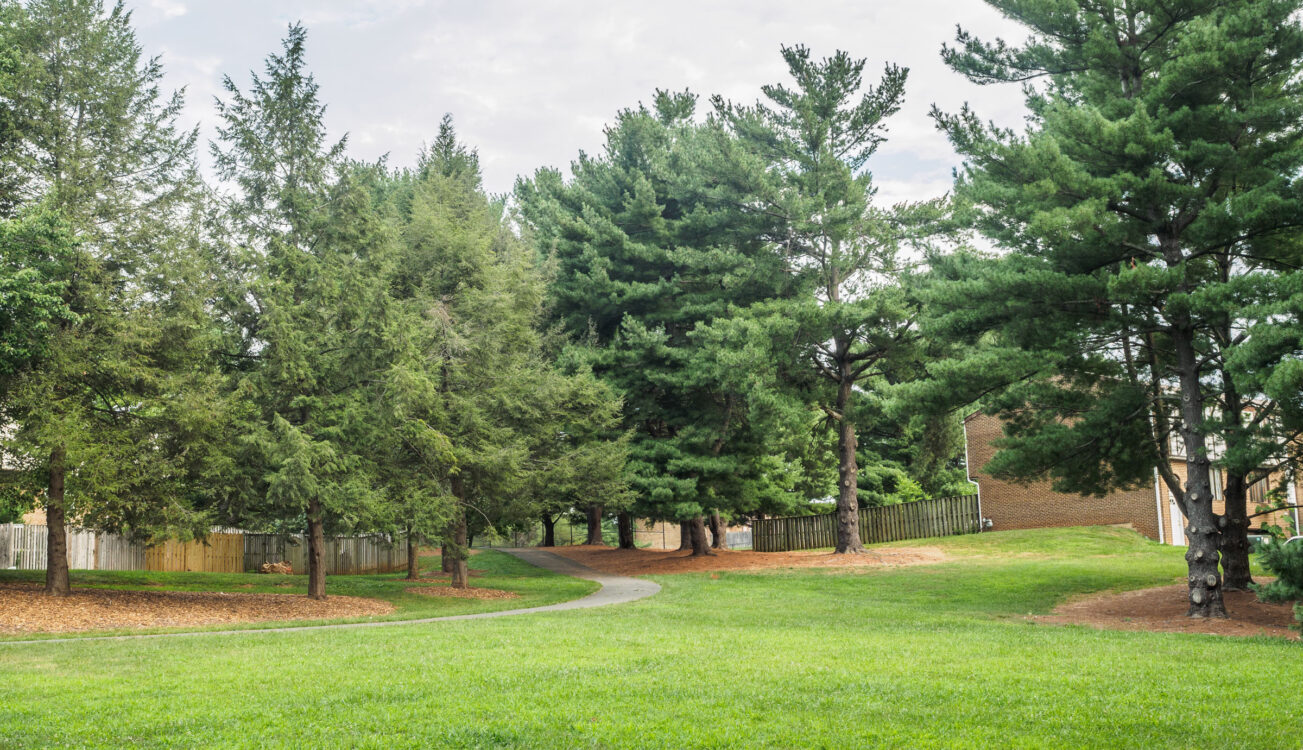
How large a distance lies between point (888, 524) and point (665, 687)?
3017cm

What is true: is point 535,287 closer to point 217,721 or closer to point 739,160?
point 739,160

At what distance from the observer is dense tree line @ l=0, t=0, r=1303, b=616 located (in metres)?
15.0

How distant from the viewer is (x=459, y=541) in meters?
24.1

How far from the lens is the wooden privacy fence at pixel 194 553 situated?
27406 mm

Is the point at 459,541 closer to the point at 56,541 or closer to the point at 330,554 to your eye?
the point at 56,541

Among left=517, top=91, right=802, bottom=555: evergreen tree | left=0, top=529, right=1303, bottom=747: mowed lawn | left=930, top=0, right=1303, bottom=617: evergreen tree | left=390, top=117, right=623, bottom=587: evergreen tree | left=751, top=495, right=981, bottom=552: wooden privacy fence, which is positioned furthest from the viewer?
left=751, top=495, right=981, bottom=552: wooden privacy fence

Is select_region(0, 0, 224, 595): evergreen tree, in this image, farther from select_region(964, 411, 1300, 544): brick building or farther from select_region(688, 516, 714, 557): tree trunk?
select_region(964, 411, 1300, 544): brick building

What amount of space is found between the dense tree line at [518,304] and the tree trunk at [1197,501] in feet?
0.15

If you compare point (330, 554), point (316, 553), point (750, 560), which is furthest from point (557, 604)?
point (330, 554)

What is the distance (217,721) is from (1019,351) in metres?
13.7

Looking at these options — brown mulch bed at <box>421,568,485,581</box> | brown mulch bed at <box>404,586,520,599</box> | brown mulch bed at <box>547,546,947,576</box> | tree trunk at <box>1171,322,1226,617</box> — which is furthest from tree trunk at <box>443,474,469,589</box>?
tree trunk at <box>1171,322,1226,617</box>

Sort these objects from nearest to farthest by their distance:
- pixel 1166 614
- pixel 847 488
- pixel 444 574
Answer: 1. pixel 1166 614
2. pixel 847 488
3. pixel 444 574

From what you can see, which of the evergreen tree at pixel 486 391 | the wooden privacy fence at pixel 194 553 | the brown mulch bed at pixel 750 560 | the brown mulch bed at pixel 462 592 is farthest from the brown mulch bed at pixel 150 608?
the brown mulch bed at pixel 750 560

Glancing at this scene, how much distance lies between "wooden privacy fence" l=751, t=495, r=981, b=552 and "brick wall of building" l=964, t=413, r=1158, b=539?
87 cm
